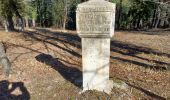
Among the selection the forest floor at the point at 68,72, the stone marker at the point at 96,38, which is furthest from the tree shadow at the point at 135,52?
the stone marker at the point at 96,38

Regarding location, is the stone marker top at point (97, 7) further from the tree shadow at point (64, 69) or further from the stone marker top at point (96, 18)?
the tree shadow at point (64, 69)

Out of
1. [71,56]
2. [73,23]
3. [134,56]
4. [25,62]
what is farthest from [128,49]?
[73,23]

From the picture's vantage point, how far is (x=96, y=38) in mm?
7551

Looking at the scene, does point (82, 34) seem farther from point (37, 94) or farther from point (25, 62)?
point (25, 62)

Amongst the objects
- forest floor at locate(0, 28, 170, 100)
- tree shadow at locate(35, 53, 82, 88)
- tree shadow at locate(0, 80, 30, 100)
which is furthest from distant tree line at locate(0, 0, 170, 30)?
tree shadow at locate(0, 80, 30, 100)

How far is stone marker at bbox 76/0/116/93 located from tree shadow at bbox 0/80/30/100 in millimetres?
1865

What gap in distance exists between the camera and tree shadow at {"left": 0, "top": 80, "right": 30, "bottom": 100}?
870 centimetres

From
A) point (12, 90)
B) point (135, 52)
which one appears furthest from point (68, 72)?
point (135, 52)

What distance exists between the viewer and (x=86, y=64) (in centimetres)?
789

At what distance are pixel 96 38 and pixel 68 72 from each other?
10.8ft

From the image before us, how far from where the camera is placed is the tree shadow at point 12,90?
8.70 metres

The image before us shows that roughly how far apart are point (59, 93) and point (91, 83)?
1.04 meters

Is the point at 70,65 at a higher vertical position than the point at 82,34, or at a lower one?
lower

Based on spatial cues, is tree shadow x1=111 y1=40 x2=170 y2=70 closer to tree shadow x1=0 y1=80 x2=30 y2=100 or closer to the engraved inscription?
the engraved inscription
